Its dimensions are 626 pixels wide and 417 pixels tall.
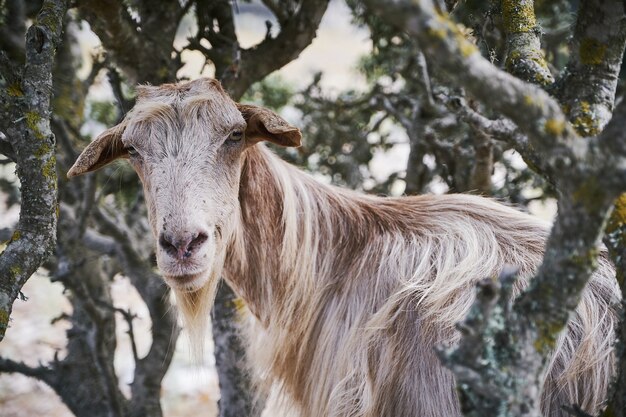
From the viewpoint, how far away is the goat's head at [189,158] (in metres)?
3.13

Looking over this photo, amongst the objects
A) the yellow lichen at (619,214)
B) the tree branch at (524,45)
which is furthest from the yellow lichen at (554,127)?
the tree branch at (524,45)

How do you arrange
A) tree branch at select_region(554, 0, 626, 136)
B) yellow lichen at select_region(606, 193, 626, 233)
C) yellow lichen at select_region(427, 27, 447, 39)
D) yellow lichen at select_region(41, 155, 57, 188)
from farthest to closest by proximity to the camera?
1. yellow lichen at select_region(41, 155, 57, 188)
2. tree branch at select_region(554, 0, 626, 136)
3. yellow lichen at select_region(606, 193, 626, 233)
4. yellow lichen at select_region(427, 27, 447, 39)

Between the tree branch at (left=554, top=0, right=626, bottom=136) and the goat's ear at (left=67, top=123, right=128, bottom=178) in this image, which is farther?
the goat's ear at (left=67, top=123, right=128, bottom=178)

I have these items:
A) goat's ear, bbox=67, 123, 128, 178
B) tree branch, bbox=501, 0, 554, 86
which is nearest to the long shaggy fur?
goat's ear, bbox=67, 123, 128, 178

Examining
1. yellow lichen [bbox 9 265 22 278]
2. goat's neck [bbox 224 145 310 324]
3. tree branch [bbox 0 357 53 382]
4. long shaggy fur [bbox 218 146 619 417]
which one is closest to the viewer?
yellow lichen [bbox 9 265 22 278]

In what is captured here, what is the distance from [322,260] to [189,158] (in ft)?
3.23

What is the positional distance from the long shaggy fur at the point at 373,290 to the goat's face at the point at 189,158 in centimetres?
31

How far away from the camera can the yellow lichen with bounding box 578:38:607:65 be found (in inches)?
94.4

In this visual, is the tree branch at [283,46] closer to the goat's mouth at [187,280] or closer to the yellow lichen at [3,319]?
the goat's mouth at [187,280]

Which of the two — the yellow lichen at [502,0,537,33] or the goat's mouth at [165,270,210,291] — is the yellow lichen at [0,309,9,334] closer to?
the goat's mouth at [165,270,210,291]

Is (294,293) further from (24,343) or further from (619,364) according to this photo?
(24,343)

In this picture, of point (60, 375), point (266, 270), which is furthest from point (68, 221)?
point (266, 270)

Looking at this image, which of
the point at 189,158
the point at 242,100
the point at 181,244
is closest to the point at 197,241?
the point at 181,244

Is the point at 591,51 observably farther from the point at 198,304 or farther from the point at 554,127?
the point at 198,304
